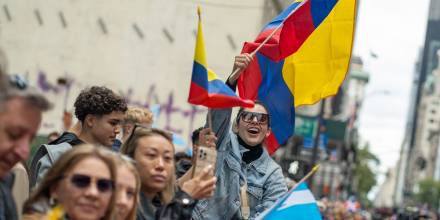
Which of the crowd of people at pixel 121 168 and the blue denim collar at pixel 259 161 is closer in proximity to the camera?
the crowd of people at pixel 121 168

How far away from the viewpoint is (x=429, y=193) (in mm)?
153000

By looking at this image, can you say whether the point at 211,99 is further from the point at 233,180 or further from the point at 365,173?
the point at 365,173

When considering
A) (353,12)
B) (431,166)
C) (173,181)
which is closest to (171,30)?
(353,12)

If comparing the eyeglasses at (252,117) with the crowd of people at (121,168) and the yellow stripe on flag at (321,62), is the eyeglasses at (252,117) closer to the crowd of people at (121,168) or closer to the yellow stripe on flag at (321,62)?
the crowd of people at (121,168)

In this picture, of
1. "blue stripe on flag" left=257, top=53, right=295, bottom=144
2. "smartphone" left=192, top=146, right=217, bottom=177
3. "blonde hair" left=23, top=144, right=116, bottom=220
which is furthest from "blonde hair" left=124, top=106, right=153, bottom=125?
"blonde hair" left=23, top=144, right=116, bottom=220

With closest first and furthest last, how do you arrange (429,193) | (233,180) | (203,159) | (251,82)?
(203,159), (233,180), (251,82), (429,193)

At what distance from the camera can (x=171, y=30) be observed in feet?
104

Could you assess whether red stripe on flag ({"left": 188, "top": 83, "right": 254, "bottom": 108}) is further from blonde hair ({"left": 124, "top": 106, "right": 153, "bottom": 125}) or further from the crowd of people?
blonde hair ({"left": 124, "top": 106, "right": 153, "bottom": 125})

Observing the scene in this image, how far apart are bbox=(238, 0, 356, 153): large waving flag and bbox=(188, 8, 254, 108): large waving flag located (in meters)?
1.93

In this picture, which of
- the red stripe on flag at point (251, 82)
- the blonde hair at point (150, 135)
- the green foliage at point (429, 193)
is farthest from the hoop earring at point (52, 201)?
the green foliage at point (429, 193)

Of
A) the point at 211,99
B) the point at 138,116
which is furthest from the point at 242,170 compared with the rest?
the point at 211,99

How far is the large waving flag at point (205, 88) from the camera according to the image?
5.65 metres

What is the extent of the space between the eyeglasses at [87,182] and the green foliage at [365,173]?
15370 centimetres

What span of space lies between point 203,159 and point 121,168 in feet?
2.88
